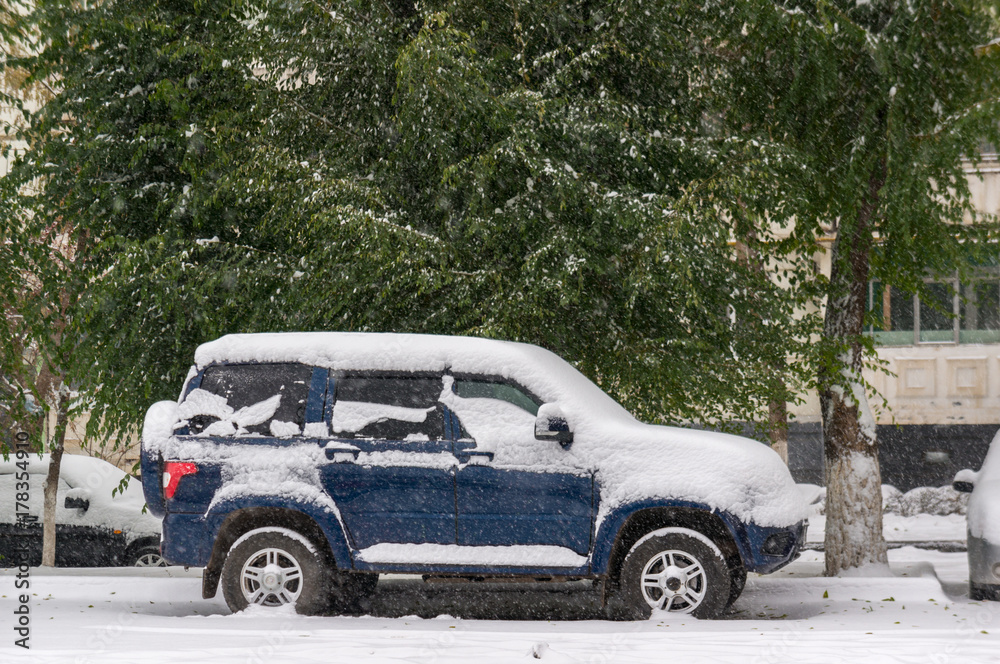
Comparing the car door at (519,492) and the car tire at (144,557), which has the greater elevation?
the car door at (519,492)

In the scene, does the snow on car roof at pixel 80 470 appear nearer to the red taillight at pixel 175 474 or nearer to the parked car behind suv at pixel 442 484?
the red taillight at pixel 175 474

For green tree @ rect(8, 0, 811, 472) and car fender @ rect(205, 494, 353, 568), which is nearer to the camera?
car fender @ rect(205, 494, 353, 568)

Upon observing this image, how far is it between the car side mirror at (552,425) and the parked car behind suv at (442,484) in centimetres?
1

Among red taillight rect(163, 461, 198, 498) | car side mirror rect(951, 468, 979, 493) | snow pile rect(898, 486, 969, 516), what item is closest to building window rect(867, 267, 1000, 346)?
snow pile rect(898, 486, 969, 516)

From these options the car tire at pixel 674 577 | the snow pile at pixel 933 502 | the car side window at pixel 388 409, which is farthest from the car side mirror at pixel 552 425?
the snow pile at pixel 933 502

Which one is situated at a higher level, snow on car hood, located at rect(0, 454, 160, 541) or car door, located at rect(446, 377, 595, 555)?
car door, located at rect(446, 377, 595, 555)

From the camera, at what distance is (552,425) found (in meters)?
7.04

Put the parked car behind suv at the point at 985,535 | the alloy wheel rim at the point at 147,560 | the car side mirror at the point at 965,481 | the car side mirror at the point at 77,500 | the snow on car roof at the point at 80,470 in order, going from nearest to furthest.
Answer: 1. the parked car behind suv at the point at 985,535
2. the car side mirror at the point at 965,481
3. the alloy wheel rim at the point at 147,560
4. the car side mirror at the point at 77,500
5. the snow on car roof at the point at 80,470

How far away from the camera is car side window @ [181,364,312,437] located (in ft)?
24.2

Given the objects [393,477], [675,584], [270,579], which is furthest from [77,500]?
[675,584]

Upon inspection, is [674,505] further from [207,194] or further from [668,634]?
[207,194]

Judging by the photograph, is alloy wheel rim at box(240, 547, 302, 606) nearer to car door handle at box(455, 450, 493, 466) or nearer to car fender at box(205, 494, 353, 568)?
car fender at box(205, 494, 353, 568)

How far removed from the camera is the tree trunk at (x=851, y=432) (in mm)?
10023

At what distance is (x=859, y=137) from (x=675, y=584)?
4.92 m
